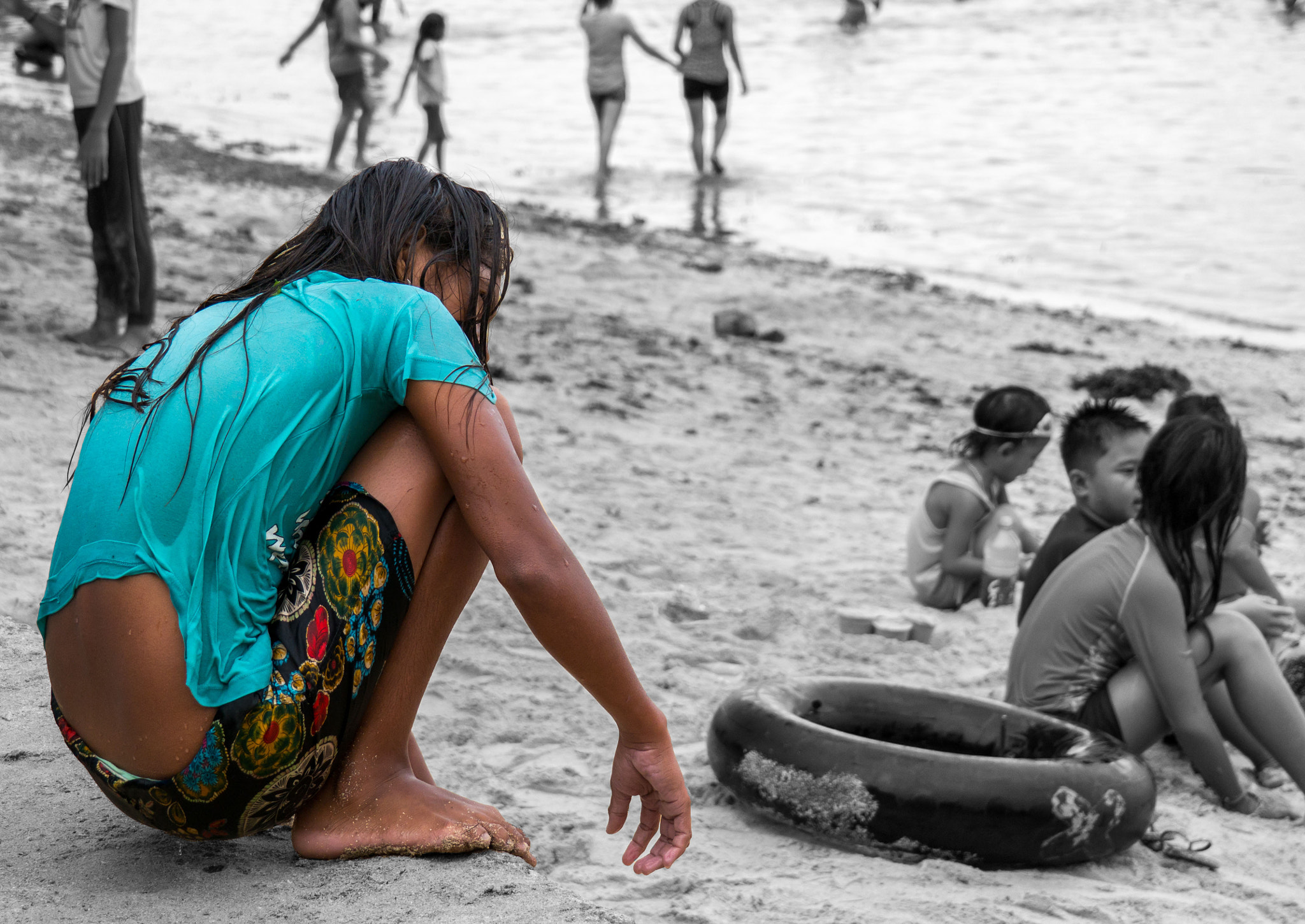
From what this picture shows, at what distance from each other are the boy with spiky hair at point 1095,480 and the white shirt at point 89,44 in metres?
3.86

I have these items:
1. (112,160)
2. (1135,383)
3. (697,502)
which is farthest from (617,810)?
(1135,383)

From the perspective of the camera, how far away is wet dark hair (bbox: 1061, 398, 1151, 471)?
3738 mm

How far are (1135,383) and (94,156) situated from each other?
534cm

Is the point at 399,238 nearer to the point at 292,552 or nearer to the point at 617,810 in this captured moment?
the point at 292,552

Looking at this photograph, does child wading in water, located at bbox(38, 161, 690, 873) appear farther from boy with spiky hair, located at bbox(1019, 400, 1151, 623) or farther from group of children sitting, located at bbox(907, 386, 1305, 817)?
boy with spiky hair, located at bbox(1019, 400, 1151, 623)

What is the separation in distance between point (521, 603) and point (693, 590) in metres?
2.57

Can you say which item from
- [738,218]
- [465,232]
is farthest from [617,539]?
[738,218]

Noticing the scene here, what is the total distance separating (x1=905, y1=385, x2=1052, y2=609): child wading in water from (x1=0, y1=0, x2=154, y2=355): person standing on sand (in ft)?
10.9

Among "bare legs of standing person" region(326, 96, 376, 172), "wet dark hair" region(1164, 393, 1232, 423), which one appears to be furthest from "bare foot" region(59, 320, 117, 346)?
"bare legs of standing person" region(326, 96, 376, 172)

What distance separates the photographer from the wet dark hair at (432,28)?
11.6 meters

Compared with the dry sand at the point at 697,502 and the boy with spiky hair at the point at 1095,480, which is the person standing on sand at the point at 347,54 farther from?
the boy with spiky hair at the point at 1095,480

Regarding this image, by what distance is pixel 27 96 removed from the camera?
14.5 m

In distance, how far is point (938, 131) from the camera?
60.6ft

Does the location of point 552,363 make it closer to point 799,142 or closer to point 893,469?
point 893,469
